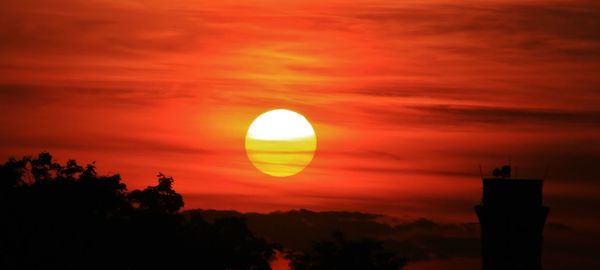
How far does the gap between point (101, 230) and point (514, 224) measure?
1143 inches

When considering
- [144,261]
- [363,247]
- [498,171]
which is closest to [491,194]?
[498,171]

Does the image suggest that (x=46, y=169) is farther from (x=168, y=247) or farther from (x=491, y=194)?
(x=491, y=194)

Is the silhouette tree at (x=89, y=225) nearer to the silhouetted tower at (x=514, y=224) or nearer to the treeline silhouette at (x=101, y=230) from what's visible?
the treeline silhouette at (x=101, y=230)

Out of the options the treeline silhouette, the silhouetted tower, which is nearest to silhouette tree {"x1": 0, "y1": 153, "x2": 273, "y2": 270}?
the treeline silhouette

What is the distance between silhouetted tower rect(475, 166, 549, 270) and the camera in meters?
89.7

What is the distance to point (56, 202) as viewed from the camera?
103 m

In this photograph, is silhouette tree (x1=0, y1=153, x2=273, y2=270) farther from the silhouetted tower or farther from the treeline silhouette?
the silhouetted tower

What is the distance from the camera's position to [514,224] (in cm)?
8994

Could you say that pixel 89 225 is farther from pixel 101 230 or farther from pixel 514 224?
pixel 514 224

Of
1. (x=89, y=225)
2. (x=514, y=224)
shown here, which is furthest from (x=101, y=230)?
(x=514, y=224)

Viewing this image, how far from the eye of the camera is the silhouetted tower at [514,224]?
8969 centimetres

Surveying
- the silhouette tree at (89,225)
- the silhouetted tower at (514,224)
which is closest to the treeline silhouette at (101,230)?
the silhouette tree at (89,225)

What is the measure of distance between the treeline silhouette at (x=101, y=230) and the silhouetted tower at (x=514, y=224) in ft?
86.5

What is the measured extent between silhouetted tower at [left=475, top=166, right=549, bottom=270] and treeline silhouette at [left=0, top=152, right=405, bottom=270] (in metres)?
26.4
